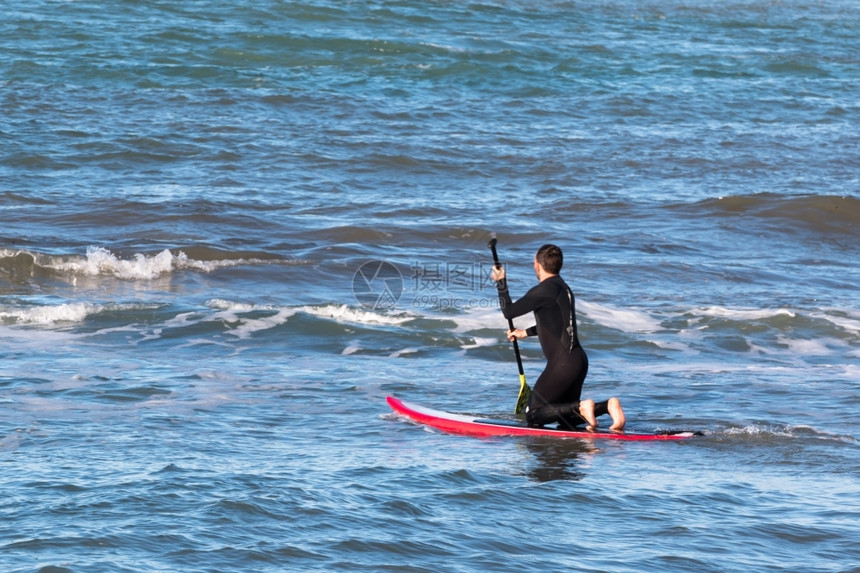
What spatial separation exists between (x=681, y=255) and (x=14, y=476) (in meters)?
9.80

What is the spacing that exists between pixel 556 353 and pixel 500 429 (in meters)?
0.64

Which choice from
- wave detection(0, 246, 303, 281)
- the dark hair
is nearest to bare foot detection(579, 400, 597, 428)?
the dark hair

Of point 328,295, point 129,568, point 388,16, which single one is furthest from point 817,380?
point 388,16

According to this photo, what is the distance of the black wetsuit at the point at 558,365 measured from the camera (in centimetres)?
786

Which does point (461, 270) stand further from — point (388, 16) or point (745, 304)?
point (388, 16)

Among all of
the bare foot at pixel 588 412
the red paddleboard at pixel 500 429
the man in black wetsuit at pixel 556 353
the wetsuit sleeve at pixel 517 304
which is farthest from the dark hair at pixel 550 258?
the red paddleboard at pixel 500 429

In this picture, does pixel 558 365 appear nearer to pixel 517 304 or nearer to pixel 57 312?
pixel 517 304

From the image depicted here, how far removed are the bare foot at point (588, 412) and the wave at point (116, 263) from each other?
6.09 metres

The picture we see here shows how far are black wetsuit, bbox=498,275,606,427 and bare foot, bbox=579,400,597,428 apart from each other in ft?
0.16

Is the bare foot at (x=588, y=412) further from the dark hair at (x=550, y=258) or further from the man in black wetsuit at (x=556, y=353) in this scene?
the dark hair at (x=550, y=258)

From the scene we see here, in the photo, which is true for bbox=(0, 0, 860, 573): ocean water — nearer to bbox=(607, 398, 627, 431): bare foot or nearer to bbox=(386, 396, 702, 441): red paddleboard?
bbox=(386, 396, 702, 441): red paddleboard

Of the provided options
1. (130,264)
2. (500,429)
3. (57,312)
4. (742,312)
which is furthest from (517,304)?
(130,264)

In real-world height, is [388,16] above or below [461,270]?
above

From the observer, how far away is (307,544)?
5652 millimetres
